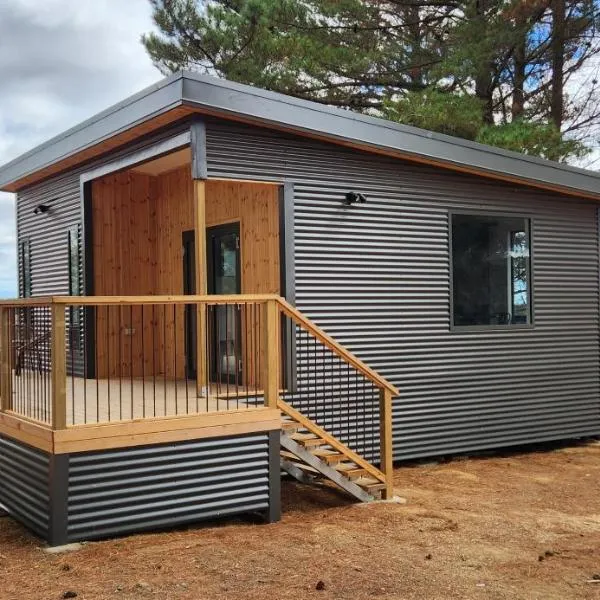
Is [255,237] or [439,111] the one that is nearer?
[255,237]

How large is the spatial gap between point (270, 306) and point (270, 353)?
34 centimetres

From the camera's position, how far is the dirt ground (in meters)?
4.30

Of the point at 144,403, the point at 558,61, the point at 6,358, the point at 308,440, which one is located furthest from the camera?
the point at 558,61

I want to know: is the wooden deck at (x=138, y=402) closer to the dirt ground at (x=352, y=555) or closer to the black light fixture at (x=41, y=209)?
the dirt ground at (x=352, y=555)

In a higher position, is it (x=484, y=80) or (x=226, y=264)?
(x=484, y=80)

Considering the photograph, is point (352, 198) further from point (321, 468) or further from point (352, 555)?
point (352, 555)

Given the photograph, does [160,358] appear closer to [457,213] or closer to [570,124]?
[457,213]

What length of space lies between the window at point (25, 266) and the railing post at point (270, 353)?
551 centimetres

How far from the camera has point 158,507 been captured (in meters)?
5.32

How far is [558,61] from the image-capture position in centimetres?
1584

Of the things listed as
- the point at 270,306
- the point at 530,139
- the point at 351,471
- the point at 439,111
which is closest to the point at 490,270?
the point at 351,471

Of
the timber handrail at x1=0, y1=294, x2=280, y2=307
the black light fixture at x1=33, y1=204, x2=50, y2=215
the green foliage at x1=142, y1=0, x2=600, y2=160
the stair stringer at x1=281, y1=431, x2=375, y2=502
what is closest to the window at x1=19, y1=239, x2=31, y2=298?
the black light fixture at x1=33, y1=204, x2=50, y2=215

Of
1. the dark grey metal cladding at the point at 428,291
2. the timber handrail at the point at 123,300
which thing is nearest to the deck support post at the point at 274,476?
the timber handrail at the point at 123,300

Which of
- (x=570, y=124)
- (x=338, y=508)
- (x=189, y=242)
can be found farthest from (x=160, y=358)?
(x=570, y=124)
